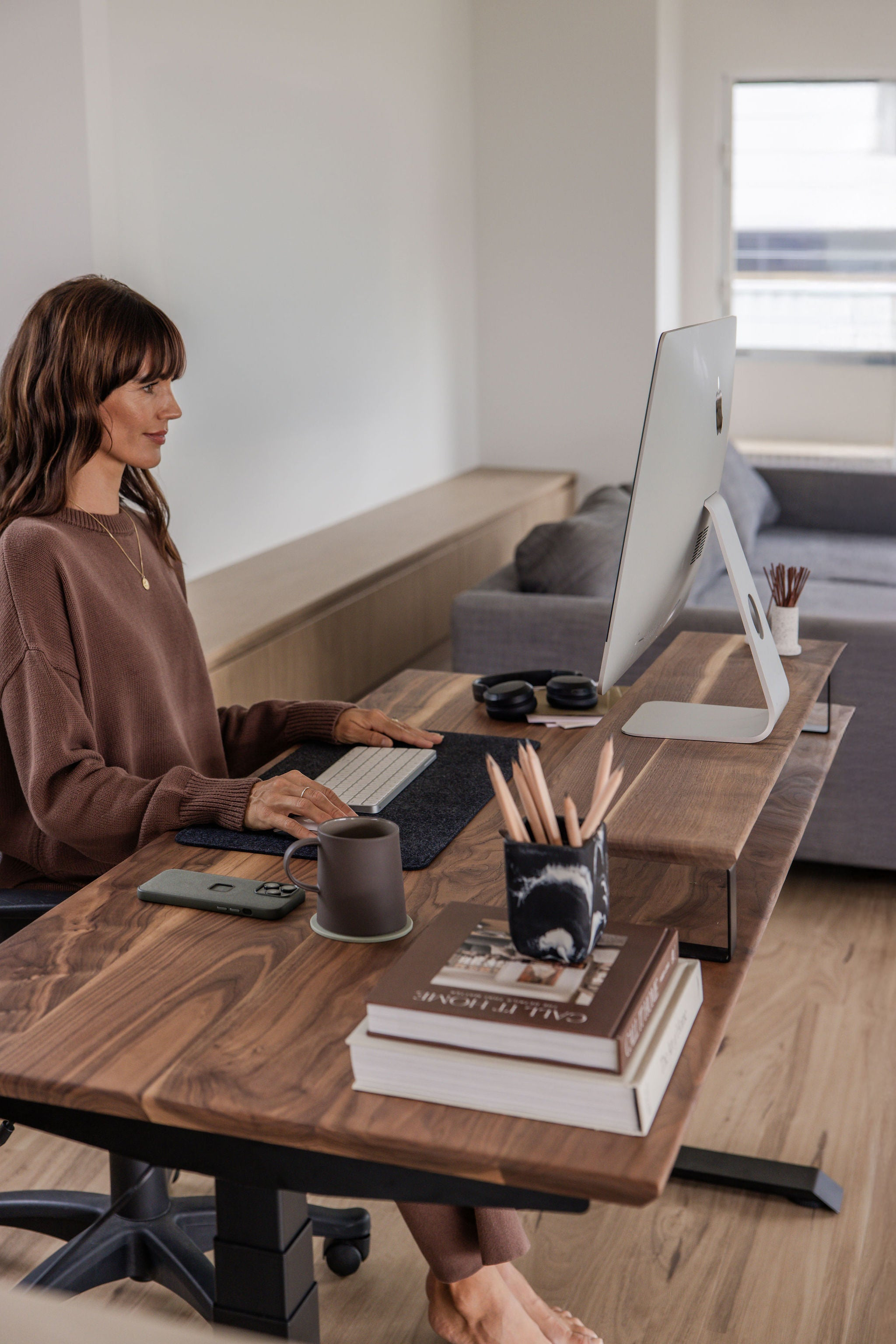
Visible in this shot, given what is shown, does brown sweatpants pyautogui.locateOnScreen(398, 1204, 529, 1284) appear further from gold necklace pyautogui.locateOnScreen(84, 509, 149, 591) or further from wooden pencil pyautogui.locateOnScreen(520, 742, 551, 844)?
gold necklace pyautogui.locateOnScreen(84, 509, 149, 591)

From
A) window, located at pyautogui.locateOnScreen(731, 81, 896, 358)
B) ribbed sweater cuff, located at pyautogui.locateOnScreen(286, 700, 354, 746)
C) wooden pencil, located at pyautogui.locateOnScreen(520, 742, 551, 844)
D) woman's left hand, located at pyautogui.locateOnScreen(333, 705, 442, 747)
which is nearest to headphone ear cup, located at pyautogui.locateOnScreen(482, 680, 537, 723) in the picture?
woman's left hand, located at pyautogui.locateOnScreen(333, 705, 442, 747)

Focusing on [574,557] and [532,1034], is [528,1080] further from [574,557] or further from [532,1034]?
[574,557]

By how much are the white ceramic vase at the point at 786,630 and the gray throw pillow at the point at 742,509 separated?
184 cm

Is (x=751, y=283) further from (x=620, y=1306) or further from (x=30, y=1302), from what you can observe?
(x=30, y=1302)

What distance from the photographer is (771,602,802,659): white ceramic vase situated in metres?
1.90

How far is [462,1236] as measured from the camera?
1462 mm

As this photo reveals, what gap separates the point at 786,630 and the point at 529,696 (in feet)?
1.32

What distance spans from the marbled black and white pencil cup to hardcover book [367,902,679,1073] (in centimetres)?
1

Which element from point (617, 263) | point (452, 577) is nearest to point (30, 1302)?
point (452, 577)

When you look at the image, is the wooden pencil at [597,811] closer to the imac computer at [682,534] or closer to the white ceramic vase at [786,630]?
the imac computer at [682,534]

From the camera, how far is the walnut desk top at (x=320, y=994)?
0.92 meters

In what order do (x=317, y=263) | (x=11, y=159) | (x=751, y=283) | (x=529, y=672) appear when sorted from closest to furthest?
1. (x=529, y=672)
2. (x=11, y=159)
3. (x=317, y=263)
4. (x=751, y=283)

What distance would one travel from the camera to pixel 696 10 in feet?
17.5

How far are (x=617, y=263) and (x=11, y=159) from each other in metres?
2.89
